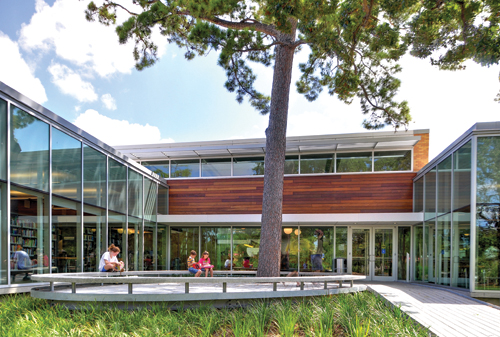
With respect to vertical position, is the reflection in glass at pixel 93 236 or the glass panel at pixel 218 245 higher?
the reflection in glass at pixel 93 236

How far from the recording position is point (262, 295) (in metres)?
6.44

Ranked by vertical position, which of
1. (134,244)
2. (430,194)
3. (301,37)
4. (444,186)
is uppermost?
(301,37)

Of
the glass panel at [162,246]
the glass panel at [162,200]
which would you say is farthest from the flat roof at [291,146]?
the glass panel at [162,246]

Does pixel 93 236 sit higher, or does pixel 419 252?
pixel 93 236

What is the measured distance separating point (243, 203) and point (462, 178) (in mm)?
8391

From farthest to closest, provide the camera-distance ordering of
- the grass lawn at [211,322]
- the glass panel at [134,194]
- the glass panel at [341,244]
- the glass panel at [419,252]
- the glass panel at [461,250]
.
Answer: the glass panel at [341,244], the glass panel at [419,252], the glass panel at [134,194], the glass panel at [461,250], the grass lawn at [211,322]

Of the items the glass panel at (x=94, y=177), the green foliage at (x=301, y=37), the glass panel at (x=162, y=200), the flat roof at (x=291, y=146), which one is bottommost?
the glass panel at (x=162, y=200)

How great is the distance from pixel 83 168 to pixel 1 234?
10.7 feet

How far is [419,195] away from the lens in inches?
546

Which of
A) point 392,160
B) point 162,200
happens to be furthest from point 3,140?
point 392,160

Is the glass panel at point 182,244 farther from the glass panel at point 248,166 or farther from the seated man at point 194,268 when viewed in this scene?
the seated man at point 194,268

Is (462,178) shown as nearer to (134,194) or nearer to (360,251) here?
(360,251)

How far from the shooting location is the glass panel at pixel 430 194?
40.3 feet

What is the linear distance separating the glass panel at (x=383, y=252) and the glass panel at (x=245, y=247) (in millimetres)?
4828
